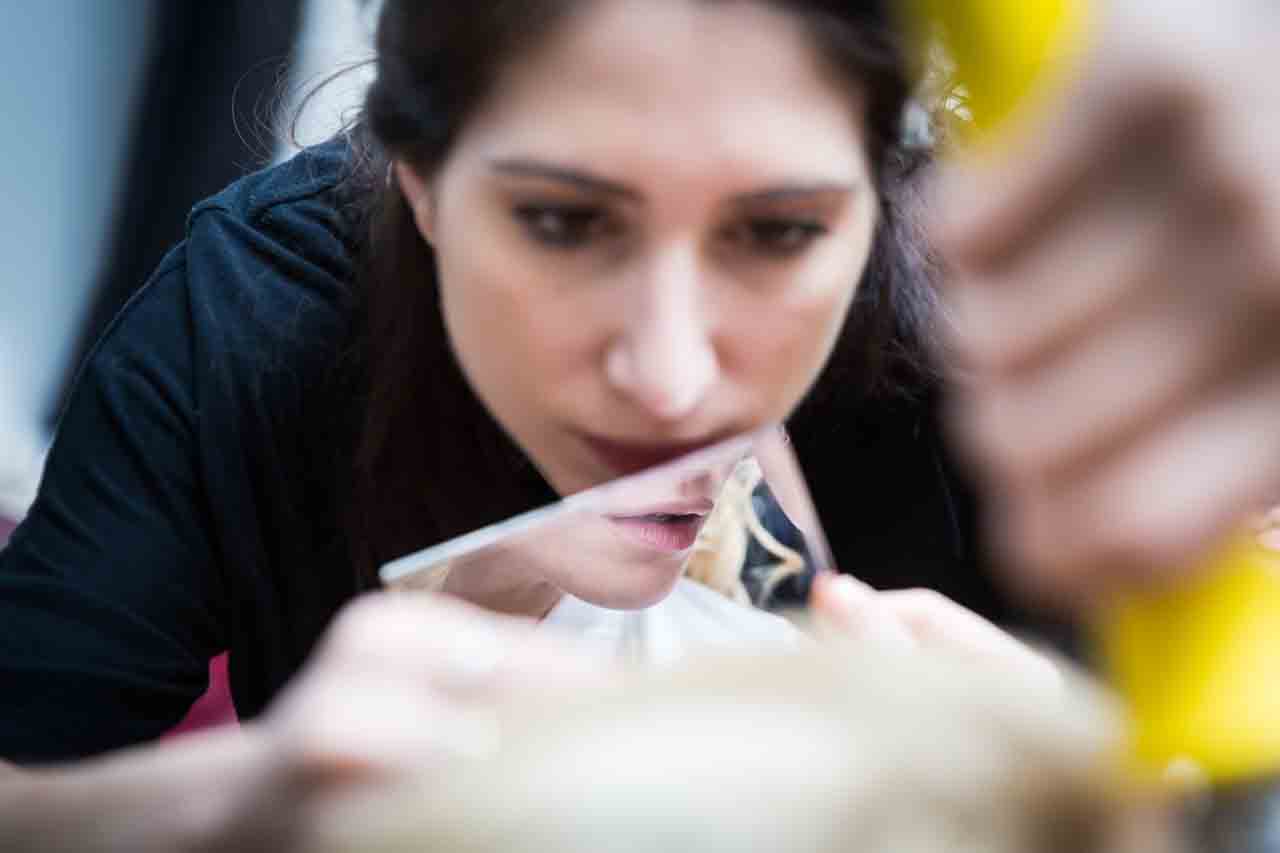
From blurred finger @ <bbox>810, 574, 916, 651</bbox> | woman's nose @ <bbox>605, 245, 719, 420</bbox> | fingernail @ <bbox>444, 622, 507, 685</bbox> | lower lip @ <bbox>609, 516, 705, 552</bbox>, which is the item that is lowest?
lower lip @ <bbox>609, 516, 705, 552</bbox>

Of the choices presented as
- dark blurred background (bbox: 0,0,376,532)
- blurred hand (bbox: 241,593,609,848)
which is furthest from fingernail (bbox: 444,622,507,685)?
dark blurred background (bbox: 0,0,376,532)

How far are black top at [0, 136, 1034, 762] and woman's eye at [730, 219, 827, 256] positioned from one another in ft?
0.29

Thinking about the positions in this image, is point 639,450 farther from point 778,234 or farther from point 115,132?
point 115,132

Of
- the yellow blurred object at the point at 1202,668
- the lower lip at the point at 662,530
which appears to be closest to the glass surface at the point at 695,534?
the lower lip at the point at 662,530

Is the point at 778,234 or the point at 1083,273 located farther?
the point at 778,234

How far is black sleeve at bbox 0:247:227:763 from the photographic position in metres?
0.39

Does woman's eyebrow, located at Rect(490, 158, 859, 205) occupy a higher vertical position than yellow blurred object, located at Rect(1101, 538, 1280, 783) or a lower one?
higher

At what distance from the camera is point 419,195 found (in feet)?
1.12

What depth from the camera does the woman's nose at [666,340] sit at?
0.28 meters

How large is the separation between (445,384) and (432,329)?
0.02 m

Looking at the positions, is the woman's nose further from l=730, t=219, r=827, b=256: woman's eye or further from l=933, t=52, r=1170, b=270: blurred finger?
l=933, t=52, r=1170, b=270: blurred finger

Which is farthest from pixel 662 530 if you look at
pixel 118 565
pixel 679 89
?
pixel 118 565

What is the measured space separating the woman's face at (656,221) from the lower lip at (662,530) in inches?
0.8

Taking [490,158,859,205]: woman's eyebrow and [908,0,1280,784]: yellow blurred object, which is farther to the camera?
[490,158,859,205]: woman's eyebrow
